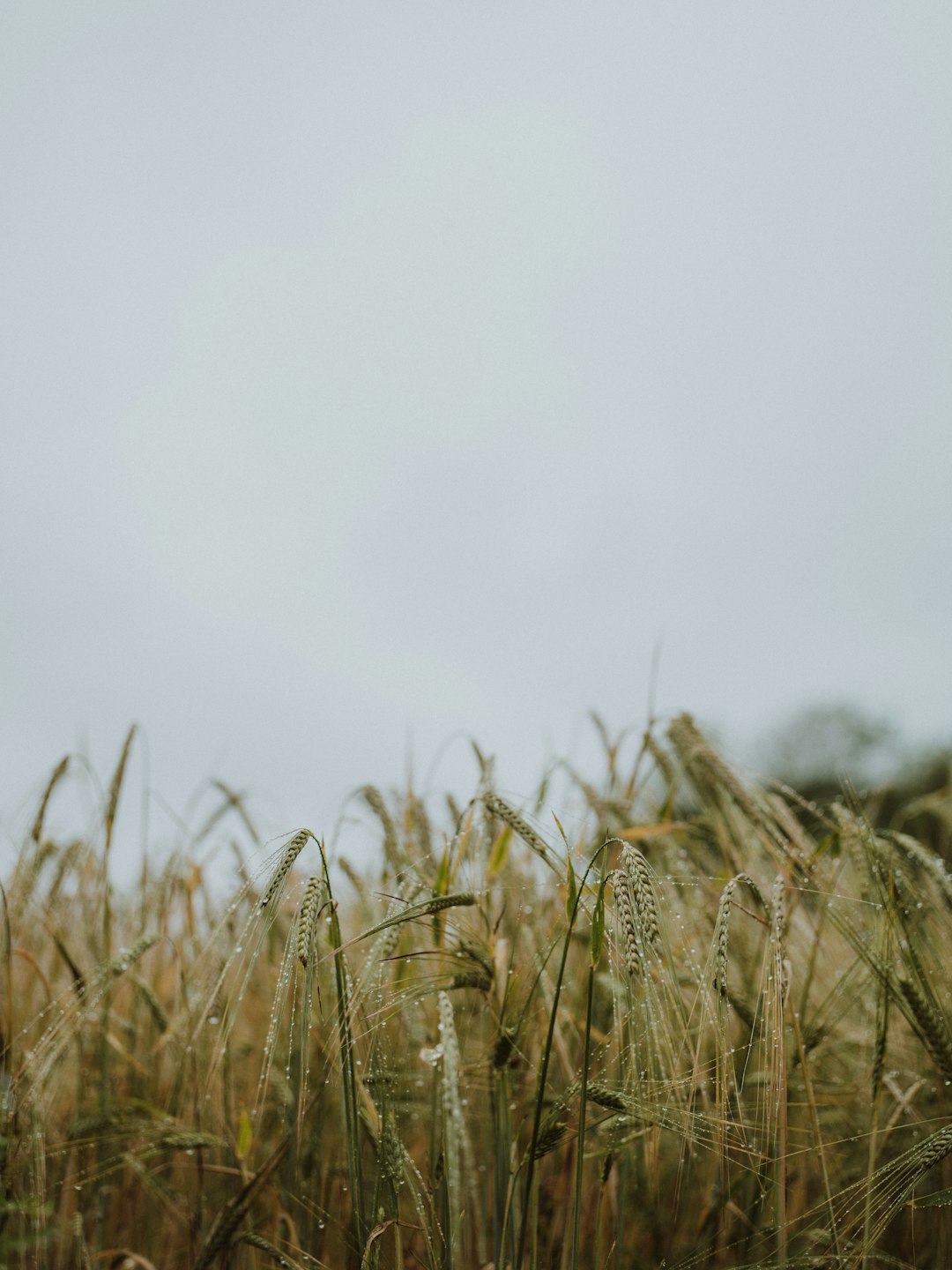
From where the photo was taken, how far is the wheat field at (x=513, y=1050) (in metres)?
0.98

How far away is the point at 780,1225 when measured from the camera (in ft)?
3.12

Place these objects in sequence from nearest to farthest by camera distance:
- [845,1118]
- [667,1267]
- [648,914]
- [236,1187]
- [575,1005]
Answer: [648,914], [667,1267], [236,1187], [575,1005], [845,1118]

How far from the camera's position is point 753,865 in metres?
1.60

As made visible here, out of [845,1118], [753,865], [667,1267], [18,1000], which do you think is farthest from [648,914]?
[18,1000]

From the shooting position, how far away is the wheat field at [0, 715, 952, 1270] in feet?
3.22

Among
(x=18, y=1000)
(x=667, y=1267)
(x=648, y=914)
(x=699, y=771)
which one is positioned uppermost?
(x=699, y=771)

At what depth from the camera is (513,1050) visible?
109 cm

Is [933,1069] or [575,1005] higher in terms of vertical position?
[575,1005]

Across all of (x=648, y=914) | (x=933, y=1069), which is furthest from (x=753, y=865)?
(x=648, y=914)

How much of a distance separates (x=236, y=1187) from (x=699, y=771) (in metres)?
1.14

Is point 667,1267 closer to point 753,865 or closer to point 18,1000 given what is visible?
point 753,865

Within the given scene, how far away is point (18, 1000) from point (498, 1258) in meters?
1.60

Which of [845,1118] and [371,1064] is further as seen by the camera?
[845,1118]

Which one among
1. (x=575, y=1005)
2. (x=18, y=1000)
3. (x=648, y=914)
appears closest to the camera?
(x=648, y=914)
